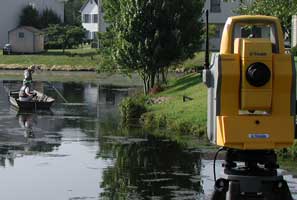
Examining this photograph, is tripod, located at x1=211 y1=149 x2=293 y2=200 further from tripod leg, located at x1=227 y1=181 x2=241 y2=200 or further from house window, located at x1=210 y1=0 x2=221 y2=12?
house window, located at x1=210 y1=0 x2=221 y2=12

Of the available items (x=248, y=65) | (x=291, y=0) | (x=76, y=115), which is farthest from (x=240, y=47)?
(x=76, y=115)

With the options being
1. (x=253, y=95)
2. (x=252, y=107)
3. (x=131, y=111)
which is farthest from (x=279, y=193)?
(x=131, y=111)

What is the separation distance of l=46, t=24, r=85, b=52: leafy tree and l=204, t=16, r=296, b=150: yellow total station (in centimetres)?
7904

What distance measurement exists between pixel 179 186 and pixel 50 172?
12.2ft

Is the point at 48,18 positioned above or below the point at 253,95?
above

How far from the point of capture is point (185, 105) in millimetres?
30312

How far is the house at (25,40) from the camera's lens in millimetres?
86500

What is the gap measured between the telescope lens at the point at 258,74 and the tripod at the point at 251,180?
908mm

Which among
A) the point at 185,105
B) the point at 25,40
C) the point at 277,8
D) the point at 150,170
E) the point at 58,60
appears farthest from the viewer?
the point at 25,40

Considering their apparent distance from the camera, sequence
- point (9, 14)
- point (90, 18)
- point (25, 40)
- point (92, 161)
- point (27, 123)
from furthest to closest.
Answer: point (90, 18)
point (9, 14)
point (25, 40)
point (27, 123)
point (92, 161)

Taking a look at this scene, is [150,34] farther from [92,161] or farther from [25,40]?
[25,40]

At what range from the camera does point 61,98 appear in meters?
43.2

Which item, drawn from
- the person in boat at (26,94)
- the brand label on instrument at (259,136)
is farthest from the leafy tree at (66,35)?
the brand label on instrument at (259,136)

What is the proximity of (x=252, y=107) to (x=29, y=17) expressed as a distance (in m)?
92.0
